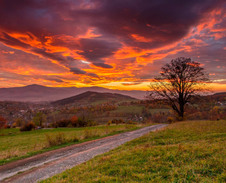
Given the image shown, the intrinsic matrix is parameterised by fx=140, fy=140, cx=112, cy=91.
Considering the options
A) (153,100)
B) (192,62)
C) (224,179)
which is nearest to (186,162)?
(224,179)

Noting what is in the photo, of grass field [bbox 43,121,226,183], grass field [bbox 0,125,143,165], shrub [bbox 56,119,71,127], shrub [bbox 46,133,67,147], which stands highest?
grass field [bbox 43,121,226,183]

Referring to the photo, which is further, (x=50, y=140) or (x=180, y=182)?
(x=50, y=140)

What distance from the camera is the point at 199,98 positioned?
30953mm

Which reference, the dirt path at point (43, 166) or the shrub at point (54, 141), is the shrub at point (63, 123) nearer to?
the shrub at point (54, 141)

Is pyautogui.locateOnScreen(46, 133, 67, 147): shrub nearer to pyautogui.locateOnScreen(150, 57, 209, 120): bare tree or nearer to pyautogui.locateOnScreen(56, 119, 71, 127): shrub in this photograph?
pyautogui.locateOnScreen(150, 57, 209, 120): bare tree

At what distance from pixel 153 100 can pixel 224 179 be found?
98.0 feet

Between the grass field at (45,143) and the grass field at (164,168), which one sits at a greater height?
the grass field at (164,168)

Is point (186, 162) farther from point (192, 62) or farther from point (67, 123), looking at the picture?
point (67, 123)

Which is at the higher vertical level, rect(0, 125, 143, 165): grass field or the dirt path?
the dirt path

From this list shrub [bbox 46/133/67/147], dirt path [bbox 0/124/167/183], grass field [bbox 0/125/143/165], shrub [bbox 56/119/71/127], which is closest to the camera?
dirt path [bbox 0/124/167/183]

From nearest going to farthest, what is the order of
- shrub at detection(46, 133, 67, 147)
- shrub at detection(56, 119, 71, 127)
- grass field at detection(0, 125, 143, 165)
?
grass field at detection(0, 125, 143, 165), shrub at detection(46, 133, 67, 147), shrub at detection(56, 119, 71, 127)

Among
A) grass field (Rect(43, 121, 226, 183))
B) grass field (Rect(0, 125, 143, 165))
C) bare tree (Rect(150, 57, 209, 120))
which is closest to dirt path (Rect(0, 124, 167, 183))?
grass field (Rect(43, 121, 226, 183))

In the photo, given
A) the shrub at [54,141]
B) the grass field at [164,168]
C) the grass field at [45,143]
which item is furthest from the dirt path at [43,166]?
the shrub at [54,141]

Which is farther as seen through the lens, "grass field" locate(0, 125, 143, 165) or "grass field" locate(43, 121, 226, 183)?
"grass field" locate(0, 125, 143, 165)
